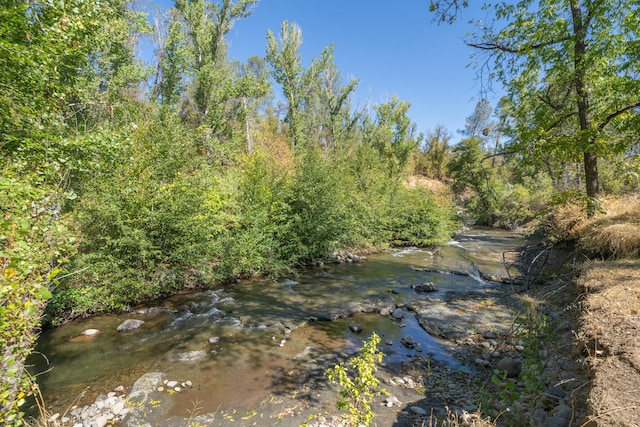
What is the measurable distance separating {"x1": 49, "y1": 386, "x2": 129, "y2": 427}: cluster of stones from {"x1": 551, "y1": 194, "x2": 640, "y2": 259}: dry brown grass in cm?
960

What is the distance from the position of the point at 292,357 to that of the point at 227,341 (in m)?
1.64

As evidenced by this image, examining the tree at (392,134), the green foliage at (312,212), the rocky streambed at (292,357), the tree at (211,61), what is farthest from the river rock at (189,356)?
the tree at (392,134)

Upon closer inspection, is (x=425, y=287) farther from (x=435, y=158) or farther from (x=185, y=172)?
(x=435, y=158)

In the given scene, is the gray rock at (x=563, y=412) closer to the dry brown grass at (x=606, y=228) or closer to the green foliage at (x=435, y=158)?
the dry brown grass at (x=606, y=228)

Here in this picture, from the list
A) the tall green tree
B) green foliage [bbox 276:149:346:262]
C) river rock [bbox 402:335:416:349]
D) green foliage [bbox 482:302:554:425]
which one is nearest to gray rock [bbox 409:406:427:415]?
green foliage [bbox 482:302:554:425]

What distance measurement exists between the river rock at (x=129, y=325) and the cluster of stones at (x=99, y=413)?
247cm

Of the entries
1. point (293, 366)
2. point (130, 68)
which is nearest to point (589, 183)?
point (293, 366)

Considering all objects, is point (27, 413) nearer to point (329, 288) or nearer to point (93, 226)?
point (93, 226)

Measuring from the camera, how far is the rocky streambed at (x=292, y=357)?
393 cm

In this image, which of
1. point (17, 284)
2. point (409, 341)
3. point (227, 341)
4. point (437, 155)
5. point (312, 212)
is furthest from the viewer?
point (437, 155)

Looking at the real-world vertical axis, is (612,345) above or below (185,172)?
below

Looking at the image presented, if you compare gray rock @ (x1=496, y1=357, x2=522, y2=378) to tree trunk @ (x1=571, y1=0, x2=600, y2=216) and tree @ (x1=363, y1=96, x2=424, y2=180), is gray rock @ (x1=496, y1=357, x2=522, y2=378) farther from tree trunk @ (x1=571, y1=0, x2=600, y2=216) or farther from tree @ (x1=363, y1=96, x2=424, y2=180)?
tree @ (x1=363, y1=96, x2=424, y2=180)

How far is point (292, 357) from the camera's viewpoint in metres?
5.52

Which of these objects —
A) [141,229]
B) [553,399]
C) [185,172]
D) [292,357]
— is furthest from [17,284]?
[185,172]
